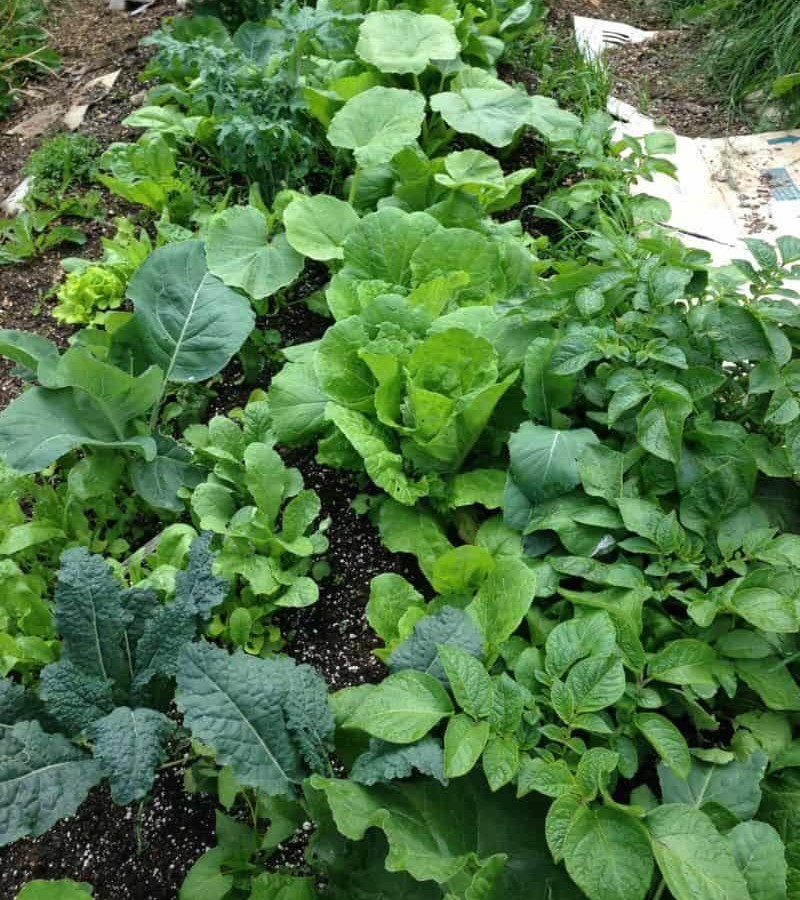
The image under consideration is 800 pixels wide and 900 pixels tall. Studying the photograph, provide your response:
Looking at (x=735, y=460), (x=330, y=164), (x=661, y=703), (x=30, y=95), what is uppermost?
(x=30, y=95)

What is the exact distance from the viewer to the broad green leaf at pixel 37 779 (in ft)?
4.76

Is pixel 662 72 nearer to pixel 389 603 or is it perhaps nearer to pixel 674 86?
pixel 674 86

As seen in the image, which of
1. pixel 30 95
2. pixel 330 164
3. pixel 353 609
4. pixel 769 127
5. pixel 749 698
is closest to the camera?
pixel 749 698

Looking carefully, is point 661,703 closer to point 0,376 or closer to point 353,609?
point 353,609

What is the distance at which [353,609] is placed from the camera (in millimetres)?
2049

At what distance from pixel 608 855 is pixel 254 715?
2.19 ft

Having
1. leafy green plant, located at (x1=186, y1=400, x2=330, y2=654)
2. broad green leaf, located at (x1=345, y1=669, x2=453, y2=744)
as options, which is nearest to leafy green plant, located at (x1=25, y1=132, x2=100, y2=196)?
leafy green plant, located at (x1=186, y1=400, x2=330, y2=654)

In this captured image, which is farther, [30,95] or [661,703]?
[30,95]

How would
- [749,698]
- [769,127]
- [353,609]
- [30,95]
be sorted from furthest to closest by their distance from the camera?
A: 1. [30,95]
2. [769,127]
3. [353,609]
4. [749,698]

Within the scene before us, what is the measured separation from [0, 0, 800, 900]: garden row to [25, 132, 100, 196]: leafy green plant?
486mm

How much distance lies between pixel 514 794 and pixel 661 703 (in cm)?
33

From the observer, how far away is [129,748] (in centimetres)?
148

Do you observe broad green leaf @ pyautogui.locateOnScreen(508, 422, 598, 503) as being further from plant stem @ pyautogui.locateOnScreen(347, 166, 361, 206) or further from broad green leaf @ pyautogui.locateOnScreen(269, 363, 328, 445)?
plant stem @ pyautogui.locateOnScreen(347, 166, 361, 206)

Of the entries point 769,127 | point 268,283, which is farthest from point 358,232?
point 769,127
